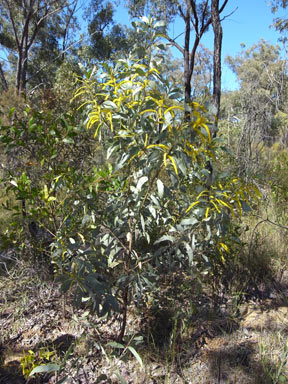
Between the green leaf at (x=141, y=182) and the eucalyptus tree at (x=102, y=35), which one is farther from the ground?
the eucalyptus tree at (x=102, y=35)

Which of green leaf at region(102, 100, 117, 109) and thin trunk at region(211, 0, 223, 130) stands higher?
thin trunk at region(211, 0, 223, 130)

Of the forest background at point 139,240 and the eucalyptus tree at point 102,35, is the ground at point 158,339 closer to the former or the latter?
the forest background at point 139,240

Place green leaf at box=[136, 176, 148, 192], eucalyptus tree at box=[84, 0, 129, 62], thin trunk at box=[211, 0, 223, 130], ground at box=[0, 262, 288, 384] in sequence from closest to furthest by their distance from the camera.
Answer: green leaf at box=[136, 176, 148, 192] → ground at box=[0, 262, 288, 384] → thin trunk at box=[211, 0, 223, 130] → eucalyptus tree at box=[84, 0, 129, 62]

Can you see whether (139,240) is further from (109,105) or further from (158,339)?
(109,105)

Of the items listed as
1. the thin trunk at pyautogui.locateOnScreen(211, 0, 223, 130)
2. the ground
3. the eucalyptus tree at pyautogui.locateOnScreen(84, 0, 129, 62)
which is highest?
the eucalyptus tree at pyautogui.locateOnScreen(84, 0, 129, 62)

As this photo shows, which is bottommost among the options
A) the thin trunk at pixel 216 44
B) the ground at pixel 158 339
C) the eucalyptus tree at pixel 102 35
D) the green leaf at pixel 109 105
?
the ground at pixel 158 339

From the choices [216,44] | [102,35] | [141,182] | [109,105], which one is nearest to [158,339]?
[141,182]

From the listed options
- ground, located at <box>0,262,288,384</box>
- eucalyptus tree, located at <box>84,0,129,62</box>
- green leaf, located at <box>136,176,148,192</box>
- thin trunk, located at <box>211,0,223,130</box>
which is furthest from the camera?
eucalyptus tree, located at <box>84,0,129,62</box>

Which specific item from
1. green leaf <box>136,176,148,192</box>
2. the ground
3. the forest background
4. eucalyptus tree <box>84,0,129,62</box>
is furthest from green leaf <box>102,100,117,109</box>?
eucalyptus tree <box>84,0,129,62</box>

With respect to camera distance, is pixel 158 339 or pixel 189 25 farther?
pixel 189 25

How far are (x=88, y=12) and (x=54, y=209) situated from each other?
1394 cm

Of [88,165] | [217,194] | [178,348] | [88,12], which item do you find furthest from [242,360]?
[88,12]

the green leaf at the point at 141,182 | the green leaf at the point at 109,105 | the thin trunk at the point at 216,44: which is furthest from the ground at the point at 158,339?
the thin trunk at the point at 216,44

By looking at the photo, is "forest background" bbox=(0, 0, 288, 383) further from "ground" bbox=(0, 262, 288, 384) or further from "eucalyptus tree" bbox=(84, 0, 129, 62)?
"eucalyptus tree" bbox=(84, 0, 129, 62)
